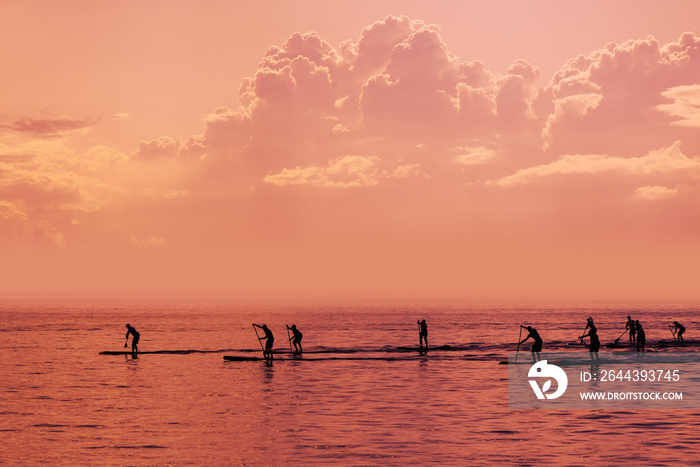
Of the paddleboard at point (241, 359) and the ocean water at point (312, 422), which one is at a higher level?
the paddleboard at point (241, 359)

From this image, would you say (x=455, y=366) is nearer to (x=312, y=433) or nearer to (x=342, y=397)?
(x=342, y=397)

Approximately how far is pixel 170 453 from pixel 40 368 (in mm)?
31911

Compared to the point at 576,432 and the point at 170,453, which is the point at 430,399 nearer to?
the point at 576,432

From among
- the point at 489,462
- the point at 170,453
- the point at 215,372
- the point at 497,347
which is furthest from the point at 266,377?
the point at 497,347

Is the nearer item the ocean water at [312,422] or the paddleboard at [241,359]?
A: the ocean water at [312,422]

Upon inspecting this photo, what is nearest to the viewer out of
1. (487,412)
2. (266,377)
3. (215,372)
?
(487,412)

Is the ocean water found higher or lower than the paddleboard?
lower

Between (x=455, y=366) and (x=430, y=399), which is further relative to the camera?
(x=455, y=366)

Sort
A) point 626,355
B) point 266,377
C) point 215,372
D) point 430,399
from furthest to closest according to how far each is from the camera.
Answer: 1. point 626,355
2. point 215,372
3. point 266,377
4. point 430,399

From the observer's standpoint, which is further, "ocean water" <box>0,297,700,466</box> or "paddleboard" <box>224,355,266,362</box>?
"paddleboard" <box>224,355,266,362</box>

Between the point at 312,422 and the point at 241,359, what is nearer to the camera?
the point at 312,422

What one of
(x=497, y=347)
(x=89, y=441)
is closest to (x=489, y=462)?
(x=89, y=441)

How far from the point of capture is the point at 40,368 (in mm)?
51062

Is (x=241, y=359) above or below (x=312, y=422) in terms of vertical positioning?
above
